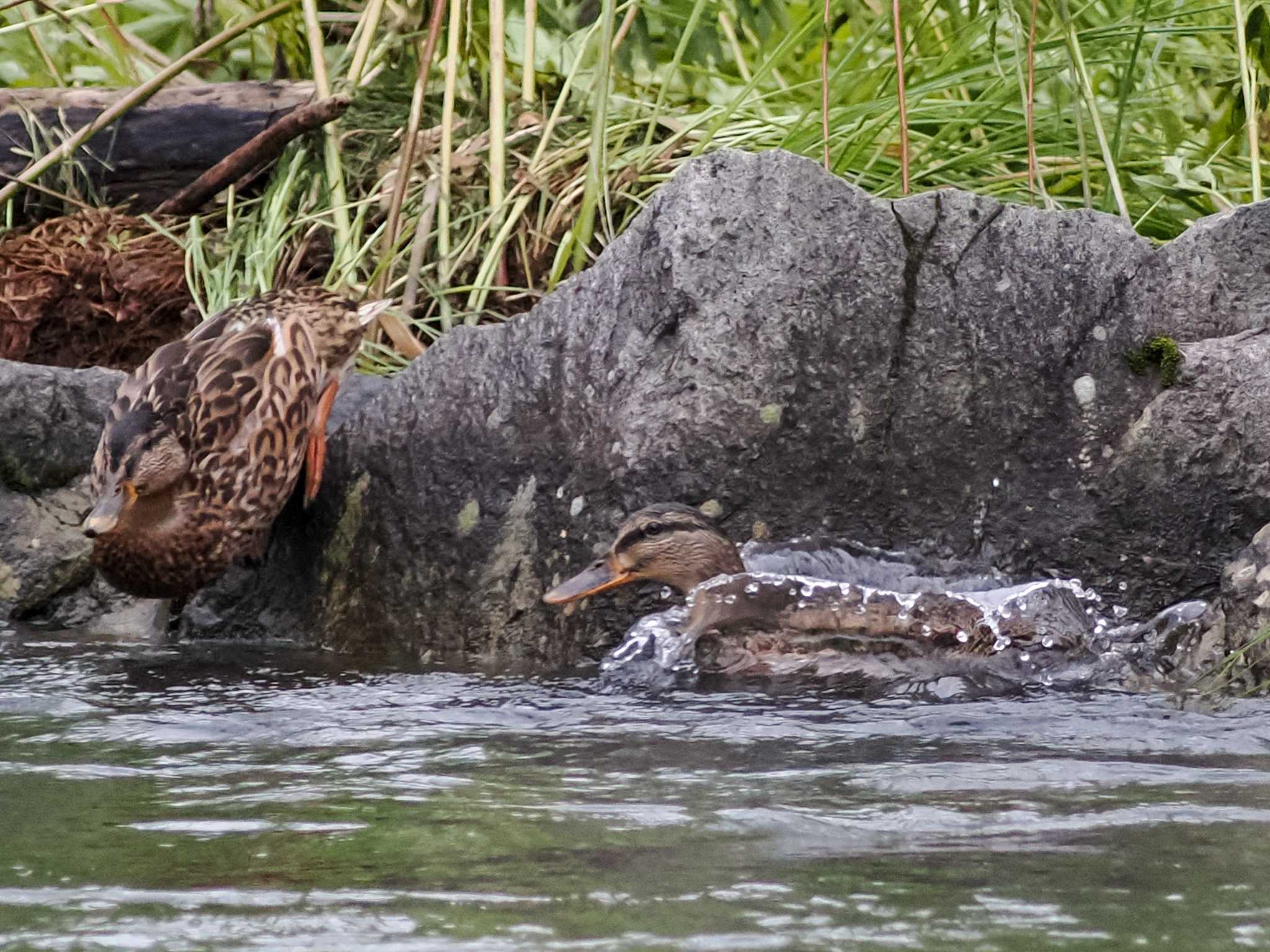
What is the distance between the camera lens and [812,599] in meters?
5.27

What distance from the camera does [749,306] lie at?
217 inches

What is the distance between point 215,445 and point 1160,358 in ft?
9.29

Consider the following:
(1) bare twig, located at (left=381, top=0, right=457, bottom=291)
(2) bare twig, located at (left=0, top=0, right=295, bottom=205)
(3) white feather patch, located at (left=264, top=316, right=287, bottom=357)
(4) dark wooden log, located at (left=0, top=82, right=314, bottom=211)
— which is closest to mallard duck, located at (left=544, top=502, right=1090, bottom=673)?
(3) white feather patch, located at (left=264, top=316, right=287, bottom=357)

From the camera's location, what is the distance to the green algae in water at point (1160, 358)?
5363mm

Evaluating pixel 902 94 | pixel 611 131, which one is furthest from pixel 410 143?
pixel 902 94

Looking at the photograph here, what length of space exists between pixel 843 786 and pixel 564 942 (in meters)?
1.13

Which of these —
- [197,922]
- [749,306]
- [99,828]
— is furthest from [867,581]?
[197,922]

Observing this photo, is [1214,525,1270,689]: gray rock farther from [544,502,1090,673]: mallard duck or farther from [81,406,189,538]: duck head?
[81,406,189,538]: duck head

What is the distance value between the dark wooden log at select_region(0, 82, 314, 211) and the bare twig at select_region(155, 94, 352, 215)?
0.08 metres

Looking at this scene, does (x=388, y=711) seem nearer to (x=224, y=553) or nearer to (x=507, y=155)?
(x=224, y=553)

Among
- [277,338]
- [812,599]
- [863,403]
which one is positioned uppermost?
[277,338]

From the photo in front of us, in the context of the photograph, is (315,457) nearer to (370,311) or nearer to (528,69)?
(370,311)

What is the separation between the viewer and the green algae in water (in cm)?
536

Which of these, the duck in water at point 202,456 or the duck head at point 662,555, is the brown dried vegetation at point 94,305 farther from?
the duck head at point 662,555
